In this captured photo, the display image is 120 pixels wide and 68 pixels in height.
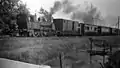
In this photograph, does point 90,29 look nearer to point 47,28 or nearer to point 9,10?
point 47,28

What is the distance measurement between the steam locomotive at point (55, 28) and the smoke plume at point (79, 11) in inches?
2.9

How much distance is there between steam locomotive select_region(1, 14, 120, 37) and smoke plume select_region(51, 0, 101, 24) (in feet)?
0.24

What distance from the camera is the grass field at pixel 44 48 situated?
62.7 inches

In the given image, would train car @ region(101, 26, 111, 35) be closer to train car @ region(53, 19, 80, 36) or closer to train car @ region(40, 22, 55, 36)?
train car @ region(53, 19, 80, 36)

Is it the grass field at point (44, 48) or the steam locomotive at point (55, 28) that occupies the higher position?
the steam locomotive at point (55, 28)

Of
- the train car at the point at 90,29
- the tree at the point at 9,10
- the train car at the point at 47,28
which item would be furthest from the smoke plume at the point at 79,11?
the tree at the point at 9,10

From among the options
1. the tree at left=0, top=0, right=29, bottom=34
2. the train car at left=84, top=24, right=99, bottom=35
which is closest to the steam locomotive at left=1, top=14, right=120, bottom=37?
the train car at left=84, top=24, right=99, bottom=35

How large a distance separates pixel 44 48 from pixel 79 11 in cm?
76

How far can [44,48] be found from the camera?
1.91 m

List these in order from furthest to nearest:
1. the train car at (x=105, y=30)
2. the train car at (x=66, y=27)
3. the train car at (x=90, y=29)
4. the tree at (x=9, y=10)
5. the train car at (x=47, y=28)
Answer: the tree at (x=9, y=10), the train car at (x=47, y=28), the train car at (x=66, y=27), the train car at (x=90, y=29), the train car at (x=105, y=30)

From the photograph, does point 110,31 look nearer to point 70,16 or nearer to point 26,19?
point 70,16

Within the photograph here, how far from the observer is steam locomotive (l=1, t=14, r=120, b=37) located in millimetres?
1552

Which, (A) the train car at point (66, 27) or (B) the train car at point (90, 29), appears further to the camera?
(A) the train car at point (66, 27)

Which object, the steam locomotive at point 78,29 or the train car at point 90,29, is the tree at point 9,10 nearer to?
the steam locomotive at point 78,29
